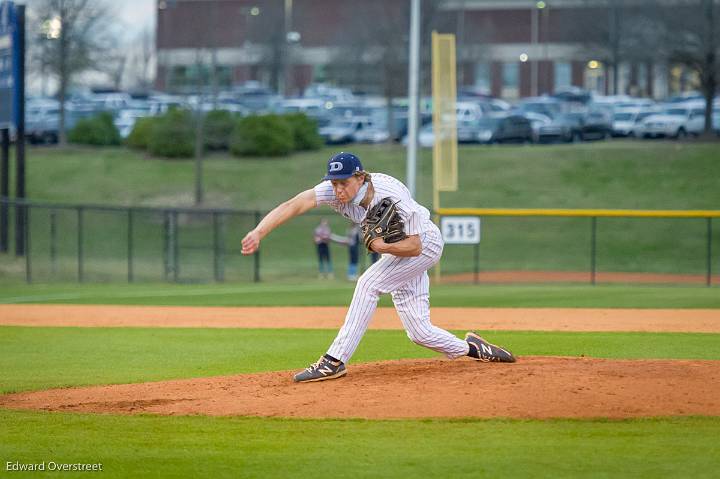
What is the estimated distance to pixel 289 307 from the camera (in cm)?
1950

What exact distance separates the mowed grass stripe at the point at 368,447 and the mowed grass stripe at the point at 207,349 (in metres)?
2.61

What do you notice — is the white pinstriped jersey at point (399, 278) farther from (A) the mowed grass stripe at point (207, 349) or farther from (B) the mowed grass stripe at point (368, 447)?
(A) the mowed grass stripe at point (207, 349)

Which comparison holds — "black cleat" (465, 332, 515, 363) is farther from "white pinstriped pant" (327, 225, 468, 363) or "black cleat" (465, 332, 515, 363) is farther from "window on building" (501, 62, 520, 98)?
"window on building" (501, 62, 520, 98)

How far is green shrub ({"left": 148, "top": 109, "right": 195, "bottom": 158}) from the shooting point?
44281 millimetres

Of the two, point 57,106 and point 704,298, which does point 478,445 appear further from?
point 57,106

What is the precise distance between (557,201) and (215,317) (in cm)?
2325

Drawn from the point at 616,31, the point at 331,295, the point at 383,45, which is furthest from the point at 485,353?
the point at 616,31

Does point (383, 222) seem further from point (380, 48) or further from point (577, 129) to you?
point (380, 48)

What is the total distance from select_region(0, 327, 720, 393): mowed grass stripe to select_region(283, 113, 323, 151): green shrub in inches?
1202

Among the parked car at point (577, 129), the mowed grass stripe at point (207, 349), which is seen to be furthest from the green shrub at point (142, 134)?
the mowed grass stripe at point (207, 349)

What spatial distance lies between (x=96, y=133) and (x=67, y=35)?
164 inches

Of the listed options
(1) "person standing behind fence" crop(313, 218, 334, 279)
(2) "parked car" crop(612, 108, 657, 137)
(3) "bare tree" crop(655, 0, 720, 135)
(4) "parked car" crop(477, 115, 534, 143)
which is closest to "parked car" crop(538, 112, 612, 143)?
(2) "parked car" crop(612, 108, 657, 137)

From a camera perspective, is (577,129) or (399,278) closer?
(399,278)

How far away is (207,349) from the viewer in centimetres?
1288
